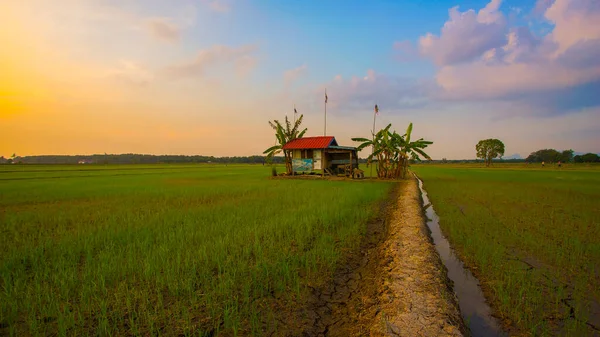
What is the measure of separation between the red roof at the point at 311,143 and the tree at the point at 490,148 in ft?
256

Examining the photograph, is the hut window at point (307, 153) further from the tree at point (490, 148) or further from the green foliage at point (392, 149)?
the tree at point (490, 148)

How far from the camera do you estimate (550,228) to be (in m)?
6.85

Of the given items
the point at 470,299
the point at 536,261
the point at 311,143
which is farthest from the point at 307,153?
the point at 470,299

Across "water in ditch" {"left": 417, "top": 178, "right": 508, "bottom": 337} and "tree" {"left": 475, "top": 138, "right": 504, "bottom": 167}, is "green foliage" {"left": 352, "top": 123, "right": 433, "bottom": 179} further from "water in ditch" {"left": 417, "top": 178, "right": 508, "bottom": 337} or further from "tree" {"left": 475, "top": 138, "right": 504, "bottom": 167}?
"tree" {"left": 475, "top": 138, "right": 504, "bottom": 167}

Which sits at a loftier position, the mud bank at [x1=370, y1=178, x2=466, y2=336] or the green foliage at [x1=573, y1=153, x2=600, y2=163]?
the green foliage at [x1=573, y1=153, x2=600, y2=163]

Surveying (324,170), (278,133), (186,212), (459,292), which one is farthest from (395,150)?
(459,292)

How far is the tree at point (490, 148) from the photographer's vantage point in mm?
80438

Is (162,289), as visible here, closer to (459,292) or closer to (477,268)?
(459,292)

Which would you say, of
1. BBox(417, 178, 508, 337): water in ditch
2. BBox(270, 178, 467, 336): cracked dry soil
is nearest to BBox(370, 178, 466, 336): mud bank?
BBox(270, 178, 467, 336): cracked dry soil

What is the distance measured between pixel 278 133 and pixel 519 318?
23.5 metres

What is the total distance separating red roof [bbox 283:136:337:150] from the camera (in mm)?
23391

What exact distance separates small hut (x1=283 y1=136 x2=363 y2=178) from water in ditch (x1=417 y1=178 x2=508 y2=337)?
17.7 meters

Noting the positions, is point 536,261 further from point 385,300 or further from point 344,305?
point 344,305

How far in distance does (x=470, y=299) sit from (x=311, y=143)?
20.8 metres
